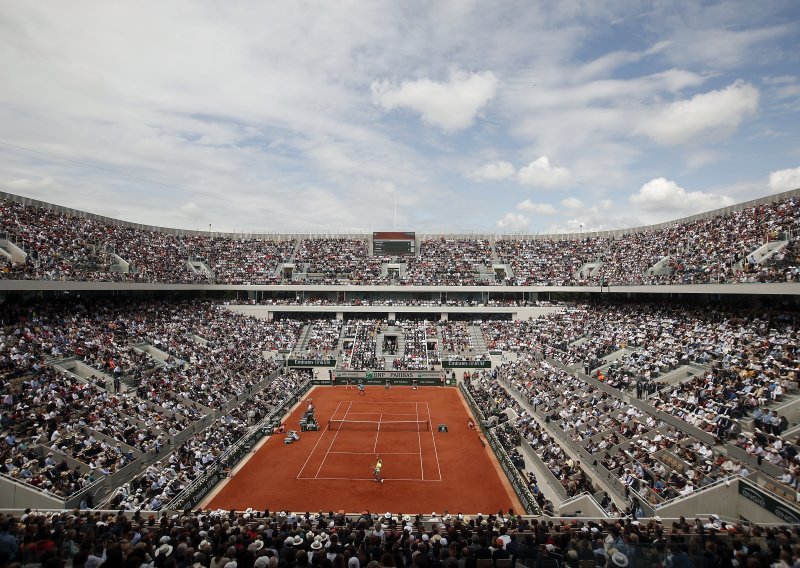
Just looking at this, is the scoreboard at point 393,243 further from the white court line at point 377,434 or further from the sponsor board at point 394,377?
the white court line at point 377,434

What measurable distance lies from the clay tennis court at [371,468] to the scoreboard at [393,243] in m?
31.9

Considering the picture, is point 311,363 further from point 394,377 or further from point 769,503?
point 769,503

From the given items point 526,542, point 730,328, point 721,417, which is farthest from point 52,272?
point 730,328

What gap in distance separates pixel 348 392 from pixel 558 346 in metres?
20.6

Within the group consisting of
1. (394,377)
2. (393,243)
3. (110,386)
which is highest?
(393,243)

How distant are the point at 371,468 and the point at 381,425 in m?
8.58

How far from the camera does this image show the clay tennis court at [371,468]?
74.6 ft

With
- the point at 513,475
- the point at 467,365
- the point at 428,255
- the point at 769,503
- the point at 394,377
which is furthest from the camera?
the point at 428,255

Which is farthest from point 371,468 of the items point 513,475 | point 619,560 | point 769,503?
point 619,560

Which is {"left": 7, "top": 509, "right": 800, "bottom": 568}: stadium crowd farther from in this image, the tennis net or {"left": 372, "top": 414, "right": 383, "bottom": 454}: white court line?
the tennis net

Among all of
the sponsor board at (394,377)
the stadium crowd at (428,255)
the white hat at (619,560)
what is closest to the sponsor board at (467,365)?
the sponsor board at (394,377)

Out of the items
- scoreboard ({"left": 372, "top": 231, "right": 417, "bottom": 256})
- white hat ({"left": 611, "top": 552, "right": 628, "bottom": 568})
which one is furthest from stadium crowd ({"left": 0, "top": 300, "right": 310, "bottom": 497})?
scoreboard ({"left": 372, "top": 231, "right": 417, "bottom": 256})

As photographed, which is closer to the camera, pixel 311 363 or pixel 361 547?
pixel 361 547

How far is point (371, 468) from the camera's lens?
89.9 feet
